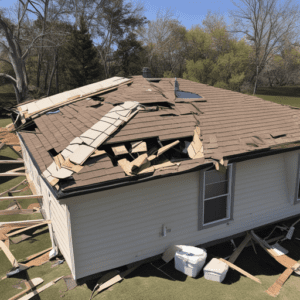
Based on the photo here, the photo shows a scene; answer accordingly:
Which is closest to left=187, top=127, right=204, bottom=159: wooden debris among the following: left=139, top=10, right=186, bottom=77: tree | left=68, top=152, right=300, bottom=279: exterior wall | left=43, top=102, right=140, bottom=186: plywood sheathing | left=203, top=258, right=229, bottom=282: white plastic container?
left=68, top=152, right=300, bottom=279: exterior wall

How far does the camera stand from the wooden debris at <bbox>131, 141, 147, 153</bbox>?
623 centimetres

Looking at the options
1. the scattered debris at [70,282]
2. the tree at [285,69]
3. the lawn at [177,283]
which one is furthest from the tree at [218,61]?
the scattered debris at [70,282]

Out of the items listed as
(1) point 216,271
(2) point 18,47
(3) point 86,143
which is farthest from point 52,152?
(2) point 18,47

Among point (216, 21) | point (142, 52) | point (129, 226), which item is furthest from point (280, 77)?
point (129, 226)

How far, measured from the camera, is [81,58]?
1570 inches

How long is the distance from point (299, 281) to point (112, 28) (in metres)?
50.6

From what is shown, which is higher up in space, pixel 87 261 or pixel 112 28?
pixel 112 28

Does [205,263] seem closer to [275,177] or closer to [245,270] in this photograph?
[245,270]

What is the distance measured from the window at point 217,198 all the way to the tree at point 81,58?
36713 millimetres

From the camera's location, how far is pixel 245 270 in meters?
6.46

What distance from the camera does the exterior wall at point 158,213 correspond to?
580 cm

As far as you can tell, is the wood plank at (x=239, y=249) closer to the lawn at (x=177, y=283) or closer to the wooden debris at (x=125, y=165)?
the lawn at (x=177, y=283)

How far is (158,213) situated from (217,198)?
203 centimetres

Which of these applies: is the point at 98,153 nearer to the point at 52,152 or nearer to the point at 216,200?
the point at 52,152
